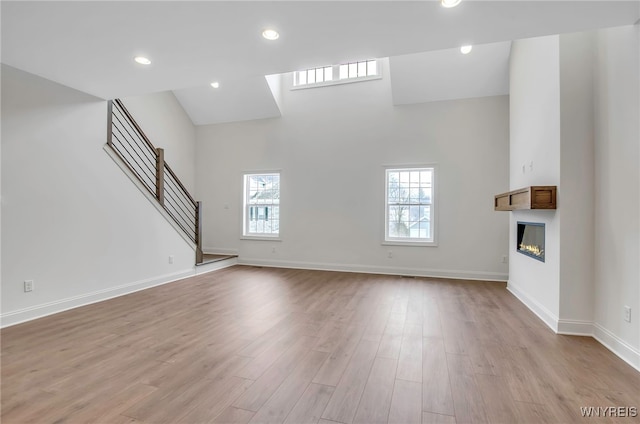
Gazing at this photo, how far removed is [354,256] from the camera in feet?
19.7

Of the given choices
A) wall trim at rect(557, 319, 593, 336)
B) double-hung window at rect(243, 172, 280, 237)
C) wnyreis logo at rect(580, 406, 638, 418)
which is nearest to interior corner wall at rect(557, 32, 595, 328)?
wall trim at rect(557, 319, 593, 336)

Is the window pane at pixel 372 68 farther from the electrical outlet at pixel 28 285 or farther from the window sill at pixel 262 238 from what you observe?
the electrical outlet at pixel 28 285

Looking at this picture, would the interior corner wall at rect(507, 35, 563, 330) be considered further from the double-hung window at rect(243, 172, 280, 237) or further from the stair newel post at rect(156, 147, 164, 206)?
the stair newel post at rect(156, 147, 164, 206)

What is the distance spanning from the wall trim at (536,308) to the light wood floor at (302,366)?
0.34 ft

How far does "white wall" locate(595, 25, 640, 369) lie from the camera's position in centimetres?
231

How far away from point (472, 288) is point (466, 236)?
105 centimetres

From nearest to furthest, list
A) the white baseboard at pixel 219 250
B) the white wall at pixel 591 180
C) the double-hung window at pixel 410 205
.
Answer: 1. the white wall at pixel 591 180
2. the double-hung window at pixel 410 205
3. the white baseboard at pixel 219 250

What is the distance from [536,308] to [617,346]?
1.03m

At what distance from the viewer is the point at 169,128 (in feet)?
21.2

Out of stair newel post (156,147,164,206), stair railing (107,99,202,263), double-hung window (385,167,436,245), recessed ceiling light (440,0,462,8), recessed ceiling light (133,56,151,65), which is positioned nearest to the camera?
recessed ceiling light (440,0,462,8)

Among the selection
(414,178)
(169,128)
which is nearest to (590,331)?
(414,178)

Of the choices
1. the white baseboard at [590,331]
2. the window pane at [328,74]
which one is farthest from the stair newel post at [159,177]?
the white baseboard at [590,331]

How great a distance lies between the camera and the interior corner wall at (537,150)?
3.03m

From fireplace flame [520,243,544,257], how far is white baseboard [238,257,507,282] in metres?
1.31
